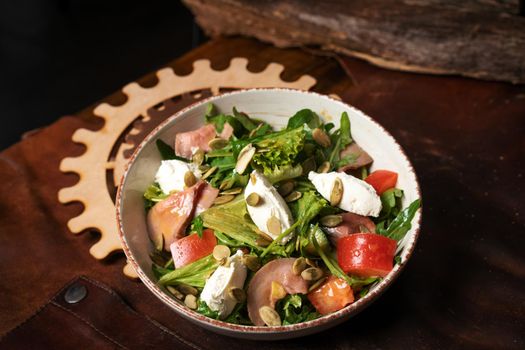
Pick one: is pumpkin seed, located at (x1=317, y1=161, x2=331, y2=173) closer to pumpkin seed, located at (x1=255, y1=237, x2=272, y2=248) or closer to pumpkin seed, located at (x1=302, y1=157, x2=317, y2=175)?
pumpkin seed, located at (x1=302, y1=157, x2=317, y2=175)

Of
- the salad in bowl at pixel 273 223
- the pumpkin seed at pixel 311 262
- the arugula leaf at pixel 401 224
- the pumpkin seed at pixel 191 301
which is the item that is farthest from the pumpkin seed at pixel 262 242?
the arugula leaf at pixel 401 224

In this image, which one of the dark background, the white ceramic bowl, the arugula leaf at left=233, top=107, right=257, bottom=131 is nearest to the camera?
the white ceramic bowl

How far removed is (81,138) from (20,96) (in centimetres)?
197

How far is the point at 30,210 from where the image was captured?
2.02 meters

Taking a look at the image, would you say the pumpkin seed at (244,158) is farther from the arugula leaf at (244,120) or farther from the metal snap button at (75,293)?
the metal snap button at (75,293)

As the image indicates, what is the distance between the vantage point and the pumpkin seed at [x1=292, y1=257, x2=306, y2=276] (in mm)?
1485

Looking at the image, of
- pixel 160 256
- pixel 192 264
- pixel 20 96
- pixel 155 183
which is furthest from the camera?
pixel 20 96

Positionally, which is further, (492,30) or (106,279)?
(492,30)

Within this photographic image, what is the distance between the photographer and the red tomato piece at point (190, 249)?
1.58 m

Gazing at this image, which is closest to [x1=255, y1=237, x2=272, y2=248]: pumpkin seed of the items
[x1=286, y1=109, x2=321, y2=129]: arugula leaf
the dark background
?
[x1=286, y1=109, x2=321, y2=129]: arugula leaf

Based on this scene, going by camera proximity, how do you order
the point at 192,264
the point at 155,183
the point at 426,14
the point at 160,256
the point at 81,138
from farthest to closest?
the point at 426,14
the point at 81,138
the point at 155,183
the point at 160,256
the point at 192,264

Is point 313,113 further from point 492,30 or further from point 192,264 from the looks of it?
point 492,30

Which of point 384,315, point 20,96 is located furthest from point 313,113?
point 20,96

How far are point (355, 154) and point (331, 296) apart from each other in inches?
19.1
